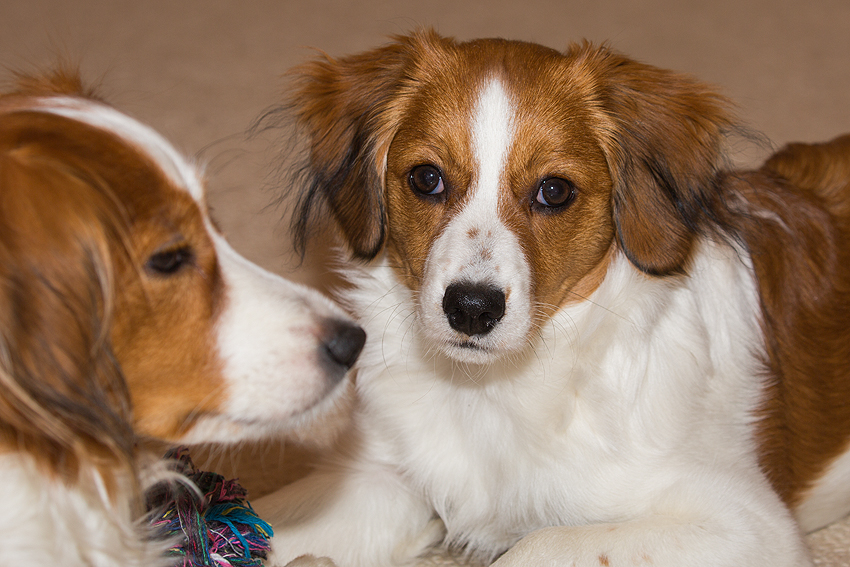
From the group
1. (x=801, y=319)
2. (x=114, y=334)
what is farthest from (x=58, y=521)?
(x=801, y=319)

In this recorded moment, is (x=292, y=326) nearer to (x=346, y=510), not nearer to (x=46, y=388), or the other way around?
(x=46, y=388)

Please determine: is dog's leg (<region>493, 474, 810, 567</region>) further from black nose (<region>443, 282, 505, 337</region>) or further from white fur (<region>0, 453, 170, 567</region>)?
white fur (<region>0, 453, 170, 567</region>)

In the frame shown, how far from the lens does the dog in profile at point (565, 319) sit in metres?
1.75

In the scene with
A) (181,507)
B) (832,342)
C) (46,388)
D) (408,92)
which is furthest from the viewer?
(832,342)

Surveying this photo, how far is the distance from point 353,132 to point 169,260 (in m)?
0.66

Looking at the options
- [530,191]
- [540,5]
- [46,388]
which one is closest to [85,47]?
[540,5]

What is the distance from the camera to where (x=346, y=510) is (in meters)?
2.06

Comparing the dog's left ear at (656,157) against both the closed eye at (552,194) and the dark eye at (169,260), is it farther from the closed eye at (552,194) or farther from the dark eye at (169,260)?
the dark eye at (169,260)

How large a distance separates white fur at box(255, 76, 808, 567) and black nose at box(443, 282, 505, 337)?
17mm

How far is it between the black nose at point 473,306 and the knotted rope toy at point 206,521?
1.74ft

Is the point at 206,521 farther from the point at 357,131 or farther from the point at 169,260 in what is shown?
the point at 357,131

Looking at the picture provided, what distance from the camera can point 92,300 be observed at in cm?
127

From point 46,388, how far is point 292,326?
40cm

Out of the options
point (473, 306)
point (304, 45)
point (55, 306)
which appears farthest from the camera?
point (304, 45)
